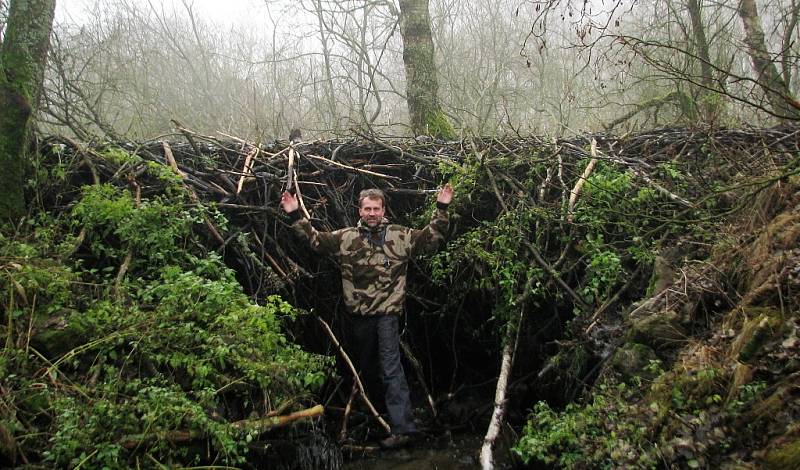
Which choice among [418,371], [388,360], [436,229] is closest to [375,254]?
[436,229]

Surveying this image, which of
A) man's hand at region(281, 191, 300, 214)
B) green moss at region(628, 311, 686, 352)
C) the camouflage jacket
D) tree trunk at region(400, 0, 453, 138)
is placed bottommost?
green moss at region(628, 311, 686, 352)

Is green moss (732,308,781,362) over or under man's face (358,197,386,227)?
under

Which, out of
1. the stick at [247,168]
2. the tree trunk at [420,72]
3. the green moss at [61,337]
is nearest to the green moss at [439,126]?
the tree trunk at [420,72]

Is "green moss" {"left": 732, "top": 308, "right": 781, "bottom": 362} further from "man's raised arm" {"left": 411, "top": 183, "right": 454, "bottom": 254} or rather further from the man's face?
the man's face

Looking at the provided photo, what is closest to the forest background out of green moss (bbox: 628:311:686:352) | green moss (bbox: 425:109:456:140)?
green moss (bbox: 628:311:686:352)

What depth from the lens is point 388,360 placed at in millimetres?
4812

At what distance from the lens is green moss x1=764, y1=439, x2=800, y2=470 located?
2365 millimetres

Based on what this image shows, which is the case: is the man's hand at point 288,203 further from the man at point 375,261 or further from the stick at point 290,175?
the stick at point 290,175

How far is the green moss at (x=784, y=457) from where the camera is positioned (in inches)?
93.1

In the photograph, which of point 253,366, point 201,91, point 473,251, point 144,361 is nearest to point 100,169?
point 144,361

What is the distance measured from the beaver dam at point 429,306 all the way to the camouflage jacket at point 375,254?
0.36m

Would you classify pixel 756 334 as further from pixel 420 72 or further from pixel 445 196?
pixel 420 72

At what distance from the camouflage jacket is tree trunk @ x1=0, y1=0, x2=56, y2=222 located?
2282 millimetres

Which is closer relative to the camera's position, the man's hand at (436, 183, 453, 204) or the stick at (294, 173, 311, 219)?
the man's hand at (436, 183, 453, 204)
